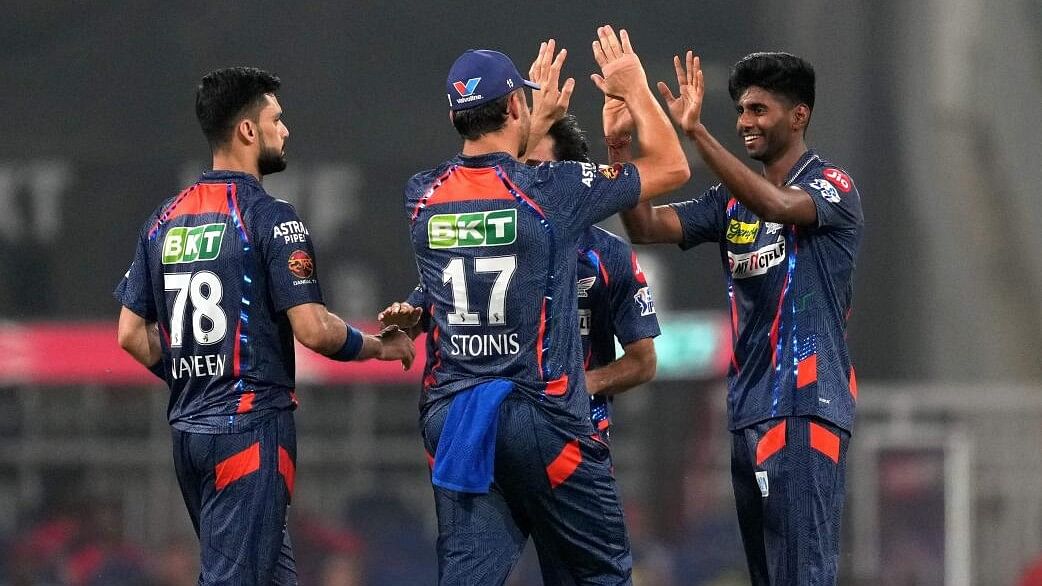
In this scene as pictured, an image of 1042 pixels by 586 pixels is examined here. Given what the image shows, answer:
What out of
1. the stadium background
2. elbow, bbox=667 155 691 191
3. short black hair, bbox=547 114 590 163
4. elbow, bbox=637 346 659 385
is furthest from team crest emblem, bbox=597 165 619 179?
the stadium background

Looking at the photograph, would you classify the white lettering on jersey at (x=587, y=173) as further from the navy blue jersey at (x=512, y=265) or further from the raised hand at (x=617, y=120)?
the raised hand at (x=617, y=120)

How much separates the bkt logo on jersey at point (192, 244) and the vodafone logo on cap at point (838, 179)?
66.9 inches

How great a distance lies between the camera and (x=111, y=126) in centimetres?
1108

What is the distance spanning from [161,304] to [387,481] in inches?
250

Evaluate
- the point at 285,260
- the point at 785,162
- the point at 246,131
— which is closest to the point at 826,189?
the point at 785,162

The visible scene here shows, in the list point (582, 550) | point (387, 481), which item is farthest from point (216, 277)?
point (387, 481)

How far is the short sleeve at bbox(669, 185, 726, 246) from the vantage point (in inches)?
165

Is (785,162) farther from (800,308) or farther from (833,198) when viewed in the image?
(800,308)

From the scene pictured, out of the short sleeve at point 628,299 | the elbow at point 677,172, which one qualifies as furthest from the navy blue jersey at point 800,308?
the short sleeve at point 628,299

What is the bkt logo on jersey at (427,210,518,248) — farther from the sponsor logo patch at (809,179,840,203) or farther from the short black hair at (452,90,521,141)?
the sponsor logo patch at (809,179,840,203)

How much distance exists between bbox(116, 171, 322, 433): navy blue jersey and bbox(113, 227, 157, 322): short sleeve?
13cm

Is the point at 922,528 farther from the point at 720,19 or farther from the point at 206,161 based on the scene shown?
the point at 206,161

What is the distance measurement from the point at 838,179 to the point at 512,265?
3.35 feet

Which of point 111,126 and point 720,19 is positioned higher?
point 720,19
